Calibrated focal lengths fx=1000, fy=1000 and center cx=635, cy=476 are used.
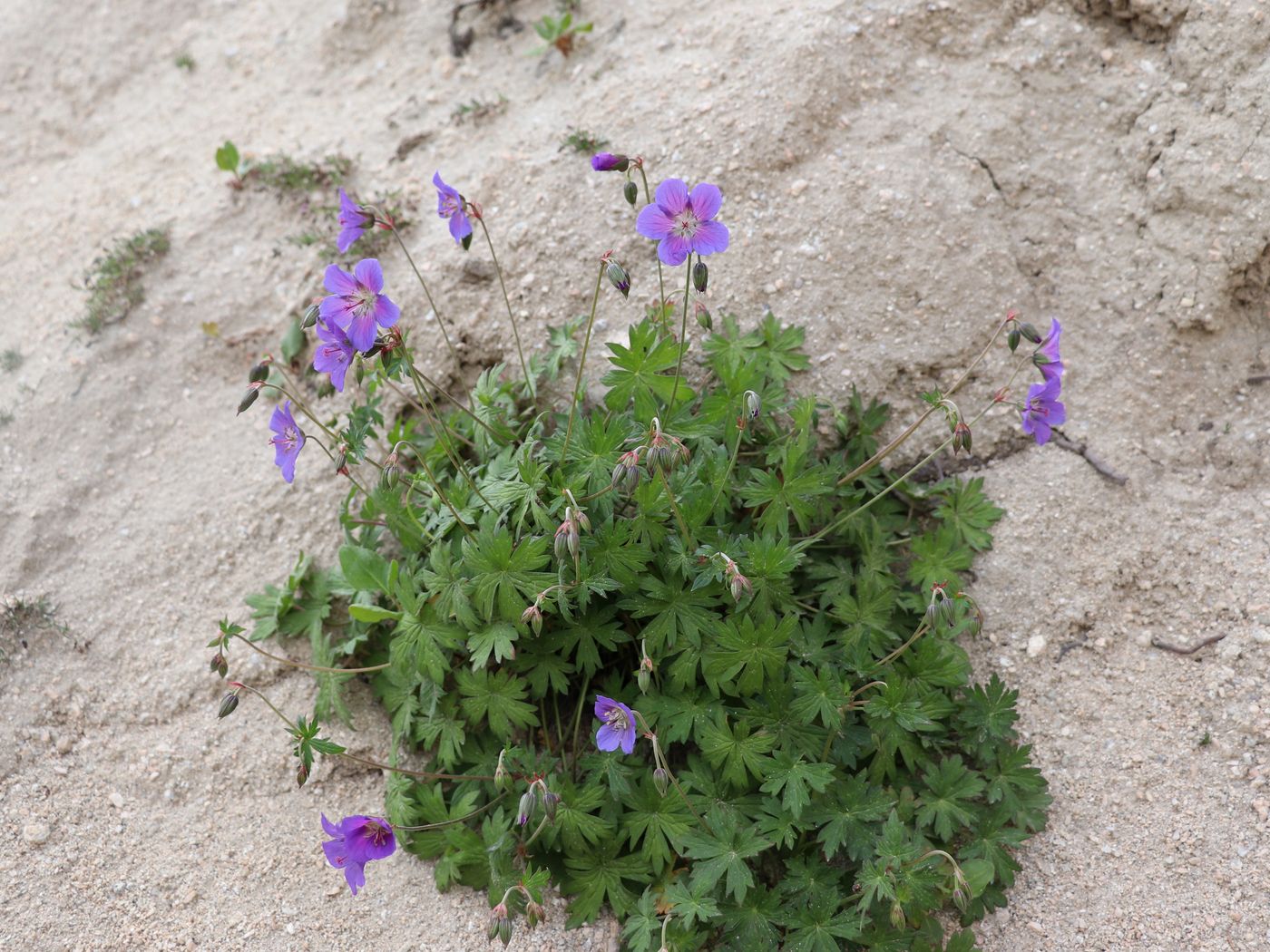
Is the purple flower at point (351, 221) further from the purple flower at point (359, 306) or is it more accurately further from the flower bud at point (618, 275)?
the flower bud at point (618, 275)

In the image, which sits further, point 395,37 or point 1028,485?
point 395,37

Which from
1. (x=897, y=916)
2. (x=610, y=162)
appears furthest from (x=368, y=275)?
(x=897, y=916)

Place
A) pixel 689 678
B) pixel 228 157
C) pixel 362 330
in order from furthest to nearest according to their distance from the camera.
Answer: pixel 228 157 → pixel 689 678 → pixel 362 330

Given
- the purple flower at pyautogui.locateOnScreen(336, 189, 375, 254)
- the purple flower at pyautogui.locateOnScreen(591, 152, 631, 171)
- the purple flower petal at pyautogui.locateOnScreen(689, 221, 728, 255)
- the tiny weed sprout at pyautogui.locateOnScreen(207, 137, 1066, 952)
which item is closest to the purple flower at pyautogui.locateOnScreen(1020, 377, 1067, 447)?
the tiny weed sprout at pyautogui.locateOnScreen(207, 137, 1066, 952)

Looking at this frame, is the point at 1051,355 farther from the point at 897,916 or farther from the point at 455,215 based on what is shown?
the point at 455,215

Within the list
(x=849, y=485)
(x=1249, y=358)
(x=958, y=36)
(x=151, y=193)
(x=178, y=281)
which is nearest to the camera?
(x=849, y=485)

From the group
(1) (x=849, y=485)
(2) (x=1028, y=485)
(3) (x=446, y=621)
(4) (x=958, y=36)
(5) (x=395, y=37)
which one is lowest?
(2) (x=1028, y=485)

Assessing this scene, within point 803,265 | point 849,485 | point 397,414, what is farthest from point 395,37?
point 849,485

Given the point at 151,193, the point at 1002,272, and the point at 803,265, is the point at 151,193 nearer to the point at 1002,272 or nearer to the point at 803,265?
the point at 803,265
